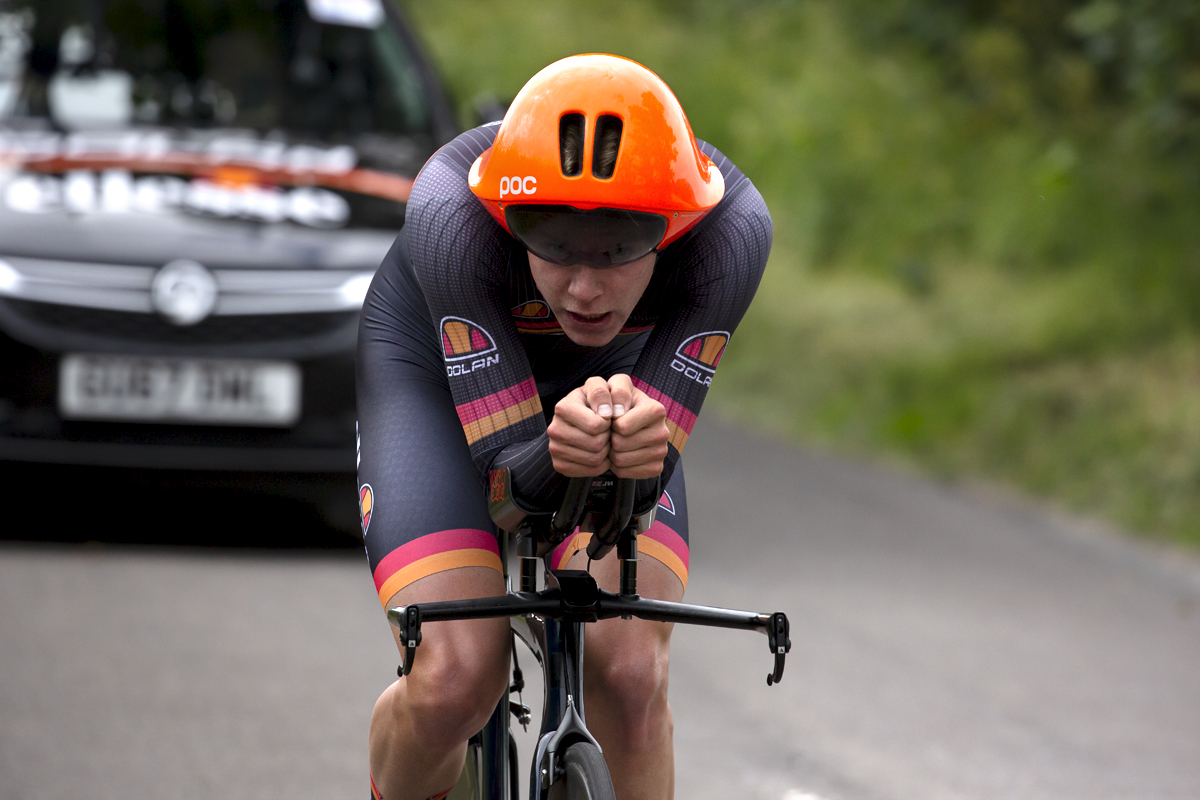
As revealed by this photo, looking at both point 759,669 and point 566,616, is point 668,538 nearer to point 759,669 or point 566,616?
point 566,616

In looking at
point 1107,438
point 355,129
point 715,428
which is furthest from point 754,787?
point 715,428

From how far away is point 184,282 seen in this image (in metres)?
6.09

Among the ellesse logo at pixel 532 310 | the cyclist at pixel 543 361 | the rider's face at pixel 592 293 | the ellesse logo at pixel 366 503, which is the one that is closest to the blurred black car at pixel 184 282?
the cyclist at pixel 543 361

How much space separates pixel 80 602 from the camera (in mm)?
5754

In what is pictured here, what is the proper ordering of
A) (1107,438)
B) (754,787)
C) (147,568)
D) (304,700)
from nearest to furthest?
(754,787) < (304,700) < (147,568) < (1107,438)

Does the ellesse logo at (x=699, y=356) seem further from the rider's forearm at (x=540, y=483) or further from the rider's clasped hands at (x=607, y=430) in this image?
the rider's clasped hands at (x=607, y=430)

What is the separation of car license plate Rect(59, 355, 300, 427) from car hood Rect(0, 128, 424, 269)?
0.40 meters

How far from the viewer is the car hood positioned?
6.16 meters

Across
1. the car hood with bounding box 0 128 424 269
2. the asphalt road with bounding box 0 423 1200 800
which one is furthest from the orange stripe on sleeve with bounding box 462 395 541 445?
the car hood with bounding box 0 128 424 269

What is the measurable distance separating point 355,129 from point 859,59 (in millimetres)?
7774

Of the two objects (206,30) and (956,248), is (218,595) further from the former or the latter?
(956,248)

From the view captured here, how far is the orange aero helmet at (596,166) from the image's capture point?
8.37 ft

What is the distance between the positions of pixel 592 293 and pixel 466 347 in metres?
0.28

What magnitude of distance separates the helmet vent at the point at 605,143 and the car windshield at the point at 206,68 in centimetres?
460
